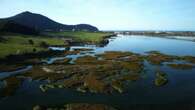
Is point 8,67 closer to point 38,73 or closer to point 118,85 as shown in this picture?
point 38,73

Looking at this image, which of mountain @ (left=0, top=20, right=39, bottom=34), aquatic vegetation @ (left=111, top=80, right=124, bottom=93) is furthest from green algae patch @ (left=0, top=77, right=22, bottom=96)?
mountain @ (left=0, top=20, right=39, bottom=34)

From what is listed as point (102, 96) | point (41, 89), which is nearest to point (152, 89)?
point (102, 96)

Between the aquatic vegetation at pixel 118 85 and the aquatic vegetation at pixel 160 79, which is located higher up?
the aquatic vegetation at pixel 118 85

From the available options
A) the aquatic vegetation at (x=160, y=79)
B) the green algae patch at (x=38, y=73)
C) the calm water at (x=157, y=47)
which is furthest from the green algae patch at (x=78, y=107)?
the calm water at (x=157, y=47)

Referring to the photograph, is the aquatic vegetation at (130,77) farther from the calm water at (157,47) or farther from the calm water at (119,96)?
the calm water at (157,47)

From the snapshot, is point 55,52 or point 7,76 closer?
point 7,76

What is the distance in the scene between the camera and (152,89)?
3853cm

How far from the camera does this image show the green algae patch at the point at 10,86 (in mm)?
36644

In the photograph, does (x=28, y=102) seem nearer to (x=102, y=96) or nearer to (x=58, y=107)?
(x=58, y=107)

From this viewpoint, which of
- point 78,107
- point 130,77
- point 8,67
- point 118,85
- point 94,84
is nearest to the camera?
point 78,107

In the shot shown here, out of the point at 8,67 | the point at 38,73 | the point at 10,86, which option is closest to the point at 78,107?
the point at 10,86

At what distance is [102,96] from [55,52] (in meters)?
57.3

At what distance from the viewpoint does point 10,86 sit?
133ft

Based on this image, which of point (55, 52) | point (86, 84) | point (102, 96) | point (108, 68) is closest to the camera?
point (102, 96)
